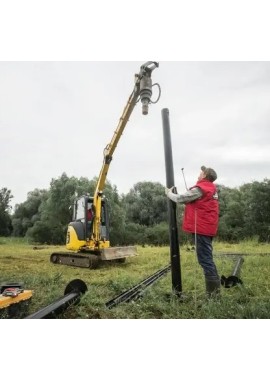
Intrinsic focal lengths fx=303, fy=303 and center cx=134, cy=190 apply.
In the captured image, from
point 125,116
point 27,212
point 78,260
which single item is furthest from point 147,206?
point 125,116

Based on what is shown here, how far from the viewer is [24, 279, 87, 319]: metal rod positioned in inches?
105

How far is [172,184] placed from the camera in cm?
399

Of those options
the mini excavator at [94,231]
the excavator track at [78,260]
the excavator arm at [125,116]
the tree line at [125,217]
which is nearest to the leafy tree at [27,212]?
the tree line at [125,217]

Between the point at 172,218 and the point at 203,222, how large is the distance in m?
0.45

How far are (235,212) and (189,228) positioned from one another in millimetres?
22311

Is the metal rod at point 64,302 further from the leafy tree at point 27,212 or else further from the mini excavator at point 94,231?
the leafy tree at point 27,212

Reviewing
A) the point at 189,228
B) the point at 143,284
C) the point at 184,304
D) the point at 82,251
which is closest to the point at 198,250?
the point at 189,228

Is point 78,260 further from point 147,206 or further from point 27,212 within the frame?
point 27,212

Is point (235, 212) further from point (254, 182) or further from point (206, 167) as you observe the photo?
point (206, 167)

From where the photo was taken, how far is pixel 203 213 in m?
3.64

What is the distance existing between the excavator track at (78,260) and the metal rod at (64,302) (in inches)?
145

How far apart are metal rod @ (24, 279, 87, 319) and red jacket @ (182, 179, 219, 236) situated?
1.49 m

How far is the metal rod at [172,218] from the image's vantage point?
3844mm

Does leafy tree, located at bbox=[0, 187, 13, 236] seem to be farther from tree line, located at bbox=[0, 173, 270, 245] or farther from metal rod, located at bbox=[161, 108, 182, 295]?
metal rod, located at bbox=[161, 108, 182, 295]
